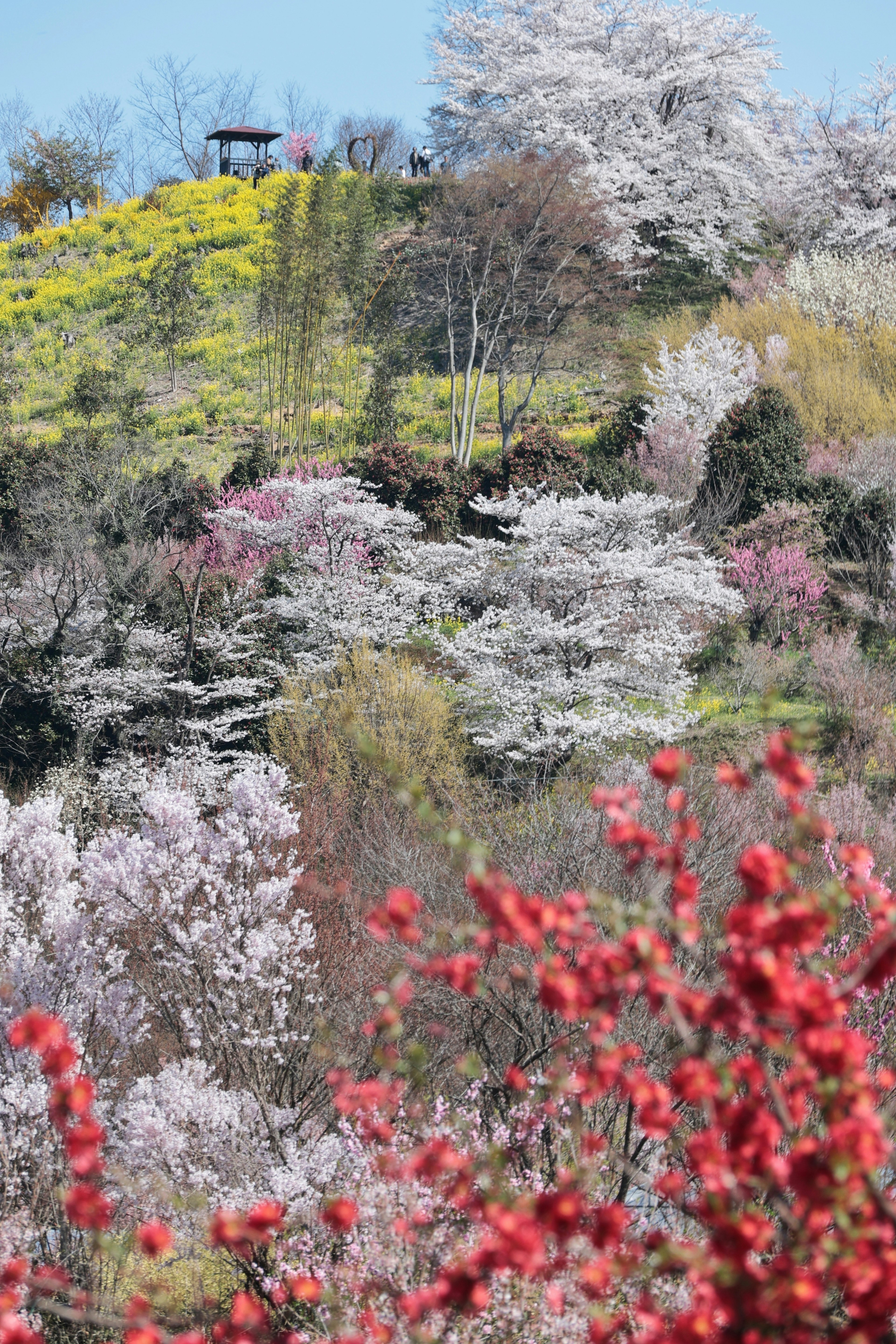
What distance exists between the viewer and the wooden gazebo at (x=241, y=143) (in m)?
44.2

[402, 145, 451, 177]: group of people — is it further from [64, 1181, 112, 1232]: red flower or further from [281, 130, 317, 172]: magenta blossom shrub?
[64, 1181, 112, 1232]: red flower

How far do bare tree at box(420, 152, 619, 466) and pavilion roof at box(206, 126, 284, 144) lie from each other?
57.9ft

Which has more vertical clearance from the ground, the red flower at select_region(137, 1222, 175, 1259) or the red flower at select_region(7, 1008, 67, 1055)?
the red flower at select_region(7, 1008, 67, 1055)

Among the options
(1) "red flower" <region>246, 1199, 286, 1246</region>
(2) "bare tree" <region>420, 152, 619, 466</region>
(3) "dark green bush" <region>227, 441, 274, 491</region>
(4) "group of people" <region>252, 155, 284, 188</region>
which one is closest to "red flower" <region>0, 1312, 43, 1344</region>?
(1) "red flower" <region>246, 1199, 286, 1246</region>

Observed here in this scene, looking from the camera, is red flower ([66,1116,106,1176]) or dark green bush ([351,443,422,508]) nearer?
red flower ([66,1116,106,1176])

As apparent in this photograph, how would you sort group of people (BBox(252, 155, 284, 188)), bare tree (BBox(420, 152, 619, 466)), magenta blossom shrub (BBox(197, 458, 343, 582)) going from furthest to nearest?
group of people (BBox(252, 155, 284, 188)) < bare tree (BBox(420, 152, 619, 466)) < magenta blossom shrub (BBox(197, 458, 343, 582))

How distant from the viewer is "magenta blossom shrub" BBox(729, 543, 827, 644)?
57.8 ft

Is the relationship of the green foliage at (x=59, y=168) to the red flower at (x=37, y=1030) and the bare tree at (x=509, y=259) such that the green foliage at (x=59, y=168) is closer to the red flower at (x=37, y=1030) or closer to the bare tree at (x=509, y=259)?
the bare tree at (x=509, y=259)

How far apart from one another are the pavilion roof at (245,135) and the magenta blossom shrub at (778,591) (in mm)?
34957

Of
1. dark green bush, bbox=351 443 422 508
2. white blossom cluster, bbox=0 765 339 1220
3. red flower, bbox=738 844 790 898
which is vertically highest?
dark green bush, bbox=351 443 422 508

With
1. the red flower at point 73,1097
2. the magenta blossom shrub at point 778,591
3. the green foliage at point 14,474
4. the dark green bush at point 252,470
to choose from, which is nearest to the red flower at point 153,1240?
the red flower at point 73,1097

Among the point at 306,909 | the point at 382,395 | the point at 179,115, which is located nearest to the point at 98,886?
the point at 306,909

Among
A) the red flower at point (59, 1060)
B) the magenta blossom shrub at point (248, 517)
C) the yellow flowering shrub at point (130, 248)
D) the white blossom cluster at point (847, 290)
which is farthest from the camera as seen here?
the yellow flowering shrub at point (130, 248)

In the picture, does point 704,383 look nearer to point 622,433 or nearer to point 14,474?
point 622,433
